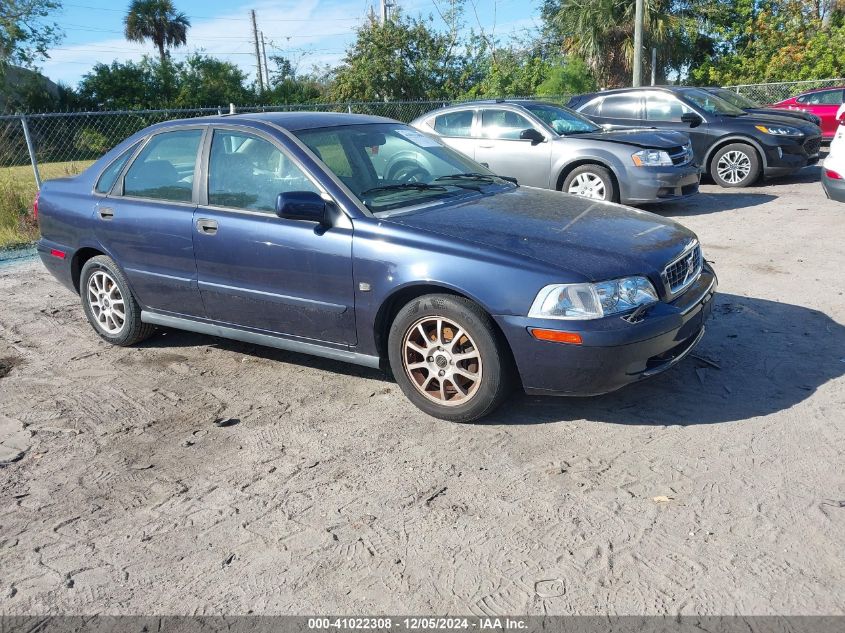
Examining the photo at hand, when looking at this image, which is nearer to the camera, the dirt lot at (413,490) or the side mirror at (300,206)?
the dirt lot at (413,490)

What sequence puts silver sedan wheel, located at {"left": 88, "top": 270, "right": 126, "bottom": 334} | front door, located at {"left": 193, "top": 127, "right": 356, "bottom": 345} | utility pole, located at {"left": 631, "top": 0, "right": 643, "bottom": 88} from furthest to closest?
utility pole, located at {"left": 631, "top": 0, "right": 643, "bottom": 88}
silver sedan wheel, located at {"left": 88, "top": 270, "right": 126, "bottom": 334}
front door, located at {"left": 193, "top": 127, "right": 356, "bottom": 345}

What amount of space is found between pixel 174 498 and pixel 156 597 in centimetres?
77

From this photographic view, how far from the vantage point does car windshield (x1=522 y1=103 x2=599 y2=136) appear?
35.2 ft

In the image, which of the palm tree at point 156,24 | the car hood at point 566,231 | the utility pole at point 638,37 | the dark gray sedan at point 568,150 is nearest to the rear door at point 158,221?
the car hood at point 566,231

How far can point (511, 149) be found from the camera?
1064 cm

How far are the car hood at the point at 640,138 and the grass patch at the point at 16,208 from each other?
A: 7355mm

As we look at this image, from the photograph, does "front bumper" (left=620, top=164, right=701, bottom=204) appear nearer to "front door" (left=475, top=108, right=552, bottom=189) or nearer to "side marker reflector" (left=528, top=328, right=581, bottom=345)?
"front door" (left=475, top=108, right=552, bottom=189)

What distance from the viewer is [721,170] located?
41.4 feet

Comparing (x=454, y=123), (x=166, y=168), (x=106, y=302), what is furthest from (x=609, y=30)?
(x=106, y=302)

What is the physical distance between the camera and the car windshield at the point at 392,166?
4656 mm

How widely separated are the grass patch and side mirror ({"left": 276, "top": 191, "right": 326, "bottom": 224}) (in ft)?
24.0

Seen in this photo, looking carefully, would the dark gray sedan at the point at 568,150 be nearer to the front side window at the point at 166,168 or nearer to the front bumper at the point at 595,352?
the front side window at the point at 166,168

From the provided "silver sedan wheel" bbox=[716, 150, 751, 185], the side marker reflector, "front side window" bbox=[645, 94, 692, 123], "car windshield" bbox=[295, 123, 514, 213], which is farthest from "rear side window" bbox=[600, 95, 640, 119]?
the side marker reflector

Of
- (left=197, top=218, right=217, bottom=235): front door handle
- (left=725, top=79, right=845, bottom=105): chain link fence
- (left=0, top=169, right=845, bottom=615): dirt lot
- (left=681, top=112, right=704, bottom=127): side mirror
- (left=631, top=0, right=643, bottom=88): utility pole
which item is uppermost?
A: (left=631, top=0, right=643, bottom=88): utility pole
